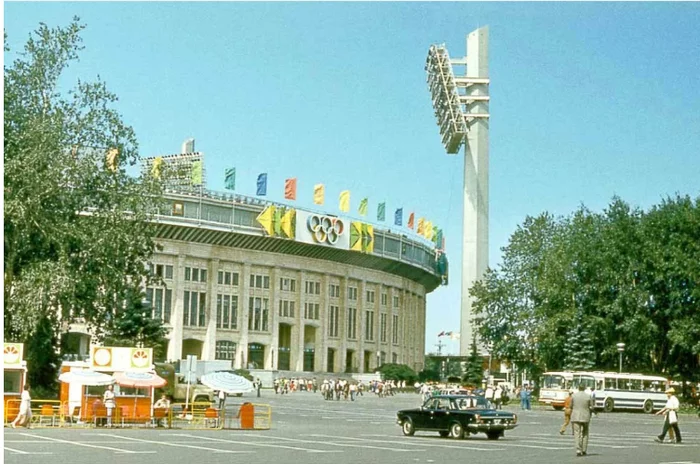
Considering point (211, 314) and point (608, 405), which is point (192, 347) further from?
point (608, 405)

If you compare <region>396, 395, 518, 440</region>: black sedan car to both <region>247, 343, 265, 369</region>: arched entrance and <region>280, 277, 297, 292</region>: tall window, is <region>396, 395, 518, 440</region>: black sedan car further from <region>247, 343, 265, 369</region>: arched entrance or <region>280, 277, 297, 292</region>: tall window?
<region>280, 277, 297, 292</region>: tall window

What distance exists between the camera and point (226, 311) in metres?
114

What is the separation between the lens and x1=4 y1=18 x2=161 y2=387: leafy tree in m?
38.8

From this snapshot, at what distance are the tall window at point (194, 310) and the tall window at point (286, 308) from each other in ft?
33.5

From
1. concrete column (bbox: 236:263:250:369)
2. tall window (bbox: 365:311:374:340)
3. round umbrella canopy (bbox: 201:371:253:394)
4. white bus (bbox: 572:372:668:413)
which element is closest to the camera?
round umbrella canopy (bbox: 201:371:253:394)

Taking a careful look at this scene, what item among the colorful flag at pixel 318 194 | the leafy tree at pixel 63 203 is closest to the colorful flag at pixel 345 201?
the colorful flag at pixel 318 194

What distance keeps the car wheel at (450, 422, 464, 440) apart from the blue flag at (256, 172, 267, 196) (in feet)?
261

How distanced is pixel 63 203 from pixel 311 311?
81.9 meters

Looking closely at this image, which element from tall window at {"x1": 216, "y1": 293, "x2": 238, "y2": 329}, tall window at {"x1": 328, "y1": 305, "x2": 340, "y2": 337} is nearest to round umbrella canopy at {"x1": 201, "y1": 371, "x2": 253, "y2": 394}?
tall window at {"x1": 216, "y1": 293, "x2": 238, "y2": 329}

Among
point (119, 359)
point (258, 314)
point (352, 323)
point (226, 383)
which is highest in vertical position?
point (258, 314)

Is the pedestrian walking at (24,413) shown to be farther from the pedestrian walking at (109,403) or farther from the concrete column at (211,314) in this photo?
the concrete column at (211,314)

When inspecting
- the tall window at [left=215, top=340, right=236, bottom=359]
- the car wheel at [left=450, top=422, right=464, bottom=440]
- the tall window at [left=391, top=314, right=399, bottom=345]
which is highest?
the tall window at [left=391, top=314, right=399, bottom=345]

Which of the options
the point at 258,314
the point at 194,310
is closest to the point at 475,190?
the point at 258,314

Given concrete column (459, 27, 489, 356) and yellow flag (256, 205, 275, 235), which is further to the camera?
yellow flag (256, 205, 275, 235)
